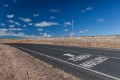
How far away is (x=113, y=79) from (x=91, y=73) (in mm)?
1407

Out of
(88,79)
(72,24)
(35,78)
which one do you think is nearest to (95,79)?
(88,79)

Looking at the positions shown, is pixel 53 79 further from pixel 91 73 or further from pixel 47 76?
pixel 91 73

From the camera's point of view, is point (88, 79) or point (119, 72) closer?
point (88, 79)

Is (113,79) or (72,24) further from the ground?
(72,24)

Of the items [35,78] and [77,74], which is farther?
[77,74]

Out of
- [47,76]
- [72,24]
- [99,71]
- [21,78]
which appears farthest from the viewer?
[72,24]

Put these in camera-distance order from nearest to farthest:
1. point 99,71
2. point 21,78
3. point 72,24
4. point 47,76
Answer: point 21,78 → point 47,76 → point 99,71 → point 72,24

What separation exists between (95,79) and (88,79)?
0.88 ft

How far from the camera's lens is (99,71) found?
9438 millimetres

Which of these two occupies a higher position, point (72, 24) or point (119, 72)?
point (72, 24)

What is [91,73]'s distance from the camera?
9.10m

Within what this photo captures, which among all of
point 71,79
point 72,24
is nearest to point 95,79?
point 71,79

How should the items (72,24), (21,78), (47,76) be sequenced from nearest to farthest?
1. (21,78)
2. (47,76)
3. (72,24)

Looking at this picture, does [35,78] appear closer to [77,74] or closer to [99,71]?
[77,74]
